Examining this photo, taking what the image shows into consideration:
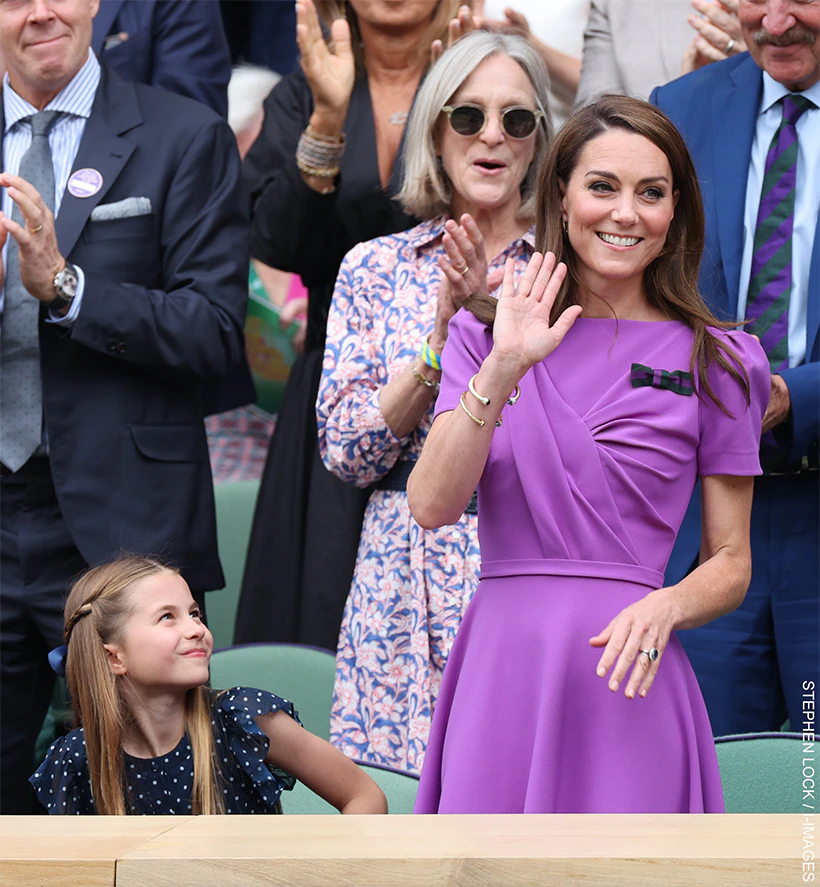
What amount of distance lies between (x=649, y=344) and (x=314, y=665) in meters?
1.34

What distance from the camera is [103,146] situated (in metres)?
3.03

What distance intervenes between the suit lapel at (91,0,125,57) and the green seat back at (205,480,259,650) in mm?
1559

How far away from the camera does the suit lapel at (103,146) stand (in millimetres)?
2945

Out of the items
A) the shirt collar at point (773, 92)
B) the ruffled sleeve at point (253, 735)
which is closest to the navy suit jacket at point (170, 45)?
the shirt collar at point (773, 92)

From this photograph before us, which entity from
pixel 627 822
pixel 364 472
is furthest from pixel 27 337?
pixel 627 822

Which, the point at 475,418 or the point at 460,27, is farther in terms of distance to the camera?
the point at 460,27

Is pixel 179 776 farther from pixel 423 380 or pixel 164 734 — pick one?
pixel 423 380

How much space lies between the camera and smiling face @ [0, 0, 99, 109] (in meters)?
2.99

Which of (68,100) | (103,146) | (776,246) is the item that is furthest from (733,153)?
(68,100)

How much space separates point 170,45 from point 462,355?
2.00 metres

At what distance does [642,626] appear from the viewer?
1.78 meters

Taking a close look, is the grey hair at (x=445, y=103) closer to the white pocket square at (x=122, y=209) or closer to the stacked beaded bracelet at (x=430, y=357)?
the stacked beaded bracelet at (x=430, y=357)

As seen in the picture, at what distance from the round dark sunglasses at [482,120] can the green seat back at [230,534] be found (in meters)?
1.97

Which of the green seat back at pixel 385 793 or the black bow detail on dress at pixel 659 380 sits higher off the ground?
the black bow detail on dress at pixel 659 380
